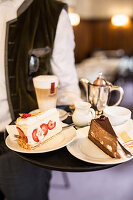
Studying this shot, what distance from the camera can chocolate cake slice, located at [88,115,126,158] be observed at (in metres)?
0.69

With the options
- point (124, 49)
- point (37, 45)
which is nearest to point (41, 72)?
point (37, 45)

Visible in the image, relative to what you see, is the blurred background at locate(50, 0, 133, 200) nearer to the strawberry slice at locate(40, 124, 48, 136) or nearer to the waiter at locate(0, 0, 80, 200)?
the waiter at locate(0, 0, 80, 200)

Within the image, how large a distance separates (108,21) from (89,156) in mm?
7356

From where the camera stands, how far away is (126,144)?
2.47 feet

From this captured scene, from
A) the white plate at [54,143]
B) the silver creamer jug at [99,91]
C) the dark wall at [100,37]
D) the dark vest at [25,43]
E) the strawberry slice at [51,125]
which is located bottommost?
the white plate at [54,143]

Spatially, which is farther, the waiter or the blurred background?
the blurred background

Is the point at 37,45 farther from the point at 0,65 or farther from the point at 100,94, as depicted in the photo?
the point at 100,94

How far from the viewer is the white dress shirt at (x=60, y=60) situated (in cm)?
108

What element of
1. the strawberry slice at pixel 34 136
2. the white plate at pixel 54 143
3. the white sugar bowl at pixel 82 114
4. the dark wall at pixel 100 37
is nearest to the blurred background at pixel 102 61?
the dark wall at pixel 100 37

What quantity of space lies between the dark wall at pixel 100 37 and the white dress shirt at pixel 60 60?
5725 mm

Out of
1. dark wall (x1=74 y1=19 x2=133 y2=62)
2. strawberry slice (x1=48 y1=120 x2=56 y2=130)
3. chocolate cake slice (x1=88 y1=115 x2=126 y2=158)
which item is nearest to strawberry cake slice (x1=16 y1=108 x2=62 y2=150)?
strawberry slice (x1=48 y1=120 x2=56 y2=130)

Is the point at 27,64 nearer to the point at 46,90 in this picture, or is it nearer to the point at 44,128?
the point at 46,90

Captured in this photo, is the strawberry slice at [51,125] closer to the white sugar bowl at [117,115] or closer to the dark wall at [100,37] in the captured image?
the white sugar bowl at [117,115]

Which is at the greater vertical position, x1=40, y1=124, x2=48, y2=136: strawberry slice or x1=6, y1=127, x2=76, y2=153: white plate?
x1=40, y1=124, x2=48, y2=136: strawberry slice
